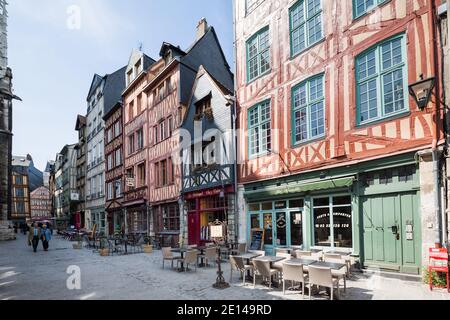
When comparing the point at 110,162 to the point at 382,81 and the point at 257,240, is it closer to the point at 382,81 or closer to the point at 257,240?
the point at 257,240

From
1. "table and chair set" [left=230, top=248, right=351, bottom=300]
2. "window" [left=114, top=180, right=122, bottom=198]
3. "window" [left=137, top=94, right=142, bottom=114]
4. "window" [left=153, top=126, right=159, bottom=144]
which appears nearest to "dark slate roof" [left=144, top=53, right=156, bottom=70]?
"window" [left=137, top=94, right=142, bottom=114]

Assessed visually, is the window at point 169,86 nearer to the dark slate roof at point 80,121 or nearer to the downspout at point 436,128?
the downspout at point 436,128

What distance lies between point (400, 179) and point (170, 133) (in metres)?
12.5

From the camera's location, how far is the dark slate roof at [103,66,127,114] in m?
28.0

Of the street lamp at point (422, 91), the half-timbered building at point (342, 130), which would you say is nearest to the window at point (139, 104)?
the half-timbered building at point (342, 130)

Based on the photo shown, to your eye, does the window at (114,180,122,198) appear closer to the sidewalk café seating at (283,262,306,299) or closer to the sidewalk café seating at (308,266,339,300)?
the sidewalk café seating at (283,262,306,299)

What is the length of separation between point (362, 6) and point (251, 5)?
511 centimetres

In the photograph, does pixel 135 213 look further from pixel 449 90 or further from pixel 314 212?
pixel 449 90

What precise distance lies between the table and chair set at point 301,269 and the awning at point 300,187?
189cm

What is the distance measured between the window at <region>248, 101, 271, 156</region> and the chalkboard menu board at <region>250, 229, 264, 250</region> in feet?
9.23

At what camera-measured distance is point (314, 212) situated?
9438 mm

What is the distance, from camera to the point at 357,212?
26.7 feet

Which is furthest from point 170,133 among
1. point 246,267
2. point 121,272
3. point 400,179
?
point 400,179

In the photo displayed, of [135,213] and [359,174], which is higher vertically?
[359,174]
